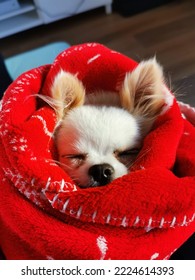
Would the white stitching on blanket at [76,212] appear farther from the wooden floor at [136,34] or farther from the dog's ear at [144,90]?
the wooden floor at [136,34]

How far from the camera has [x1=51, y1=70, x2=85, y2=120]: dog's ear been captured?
2.04 ft

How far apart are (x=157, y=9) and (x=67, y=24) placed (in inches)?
23.1

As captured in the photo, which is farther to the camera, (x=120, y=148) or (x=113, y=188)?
(x=120, y=148)

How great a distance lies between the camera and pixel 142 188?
502 millimetres

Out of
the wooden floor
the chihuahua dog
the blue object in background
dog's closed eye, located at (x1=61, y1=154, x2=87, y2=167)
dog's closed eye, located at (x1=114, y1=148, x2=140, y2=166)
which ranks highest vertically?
the chihuahua dog

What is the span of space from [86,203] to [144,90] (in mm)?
280

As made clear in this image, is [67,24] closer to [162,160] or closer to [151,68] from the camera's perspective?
[151,68]

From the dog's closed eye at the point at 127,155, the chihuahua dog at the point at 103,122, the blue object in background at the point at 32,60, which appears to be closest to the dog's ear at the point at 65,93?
the chihuahua dog at the point at 103,122

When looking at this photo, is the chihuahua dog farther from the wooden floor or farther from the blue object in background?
the wooden floor

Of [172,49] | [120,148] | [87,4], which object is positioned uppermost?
[120,148]

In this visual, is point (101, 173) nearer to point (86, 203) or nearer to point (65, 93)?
point (86, 203)

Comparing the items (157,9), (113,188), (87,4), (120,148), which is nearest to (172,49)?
(157,9)

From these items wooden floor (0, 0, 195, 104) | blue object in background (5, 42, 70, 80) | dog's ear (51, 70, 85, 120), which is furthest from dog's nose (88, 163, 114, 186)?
wooden floor (0, 0, 195, 104)

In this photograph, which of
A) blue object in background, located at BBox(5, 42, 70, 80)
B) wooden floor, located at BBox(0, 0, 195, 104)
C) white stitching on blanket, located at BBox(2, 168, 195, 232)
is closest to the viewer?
white stitching on blanket, located at BBox(2, 168, 195, 232)
